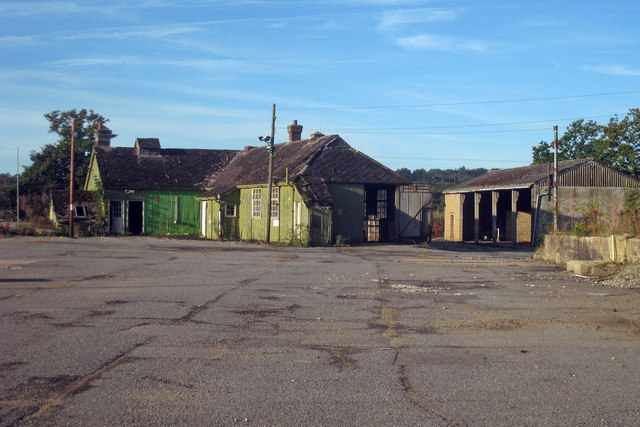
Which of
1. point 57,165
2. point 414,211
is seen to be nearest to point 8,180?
point 57,165

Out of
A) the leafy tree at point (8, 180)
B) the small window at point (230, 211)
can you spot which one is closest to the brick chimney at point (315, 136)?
the small window at point (230, 211)

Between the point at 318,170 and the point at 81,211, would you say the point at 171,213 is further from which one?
the point at 318,170

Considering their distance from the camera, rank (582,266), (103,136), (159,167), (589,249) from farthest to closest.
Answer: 1. (103,136)
2. (159,167)
3. (589,249)
4. (582,266)

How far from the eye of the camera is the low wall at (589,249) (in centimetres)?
1550

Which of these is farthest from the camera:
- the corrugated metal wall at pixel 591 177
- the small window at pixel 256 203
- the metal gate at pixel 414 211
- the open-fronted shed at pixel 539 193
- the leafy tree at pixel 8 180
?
the leafy tree at pixel 8 180

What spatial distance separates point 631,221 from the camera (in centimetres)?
1639

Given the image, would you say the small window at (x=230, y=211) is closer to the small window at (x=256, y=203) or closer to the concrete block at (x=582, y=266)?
the small window at (x=256, y=203)

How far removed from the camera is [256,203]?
108 feet

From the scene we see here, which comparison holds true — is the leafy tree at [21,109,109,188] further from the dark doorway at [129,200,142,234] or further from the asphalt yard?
the asphalt yard

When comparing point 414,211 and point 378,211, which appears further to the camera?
point 378,211

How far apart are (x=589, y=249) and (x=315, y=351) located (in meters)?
12.8

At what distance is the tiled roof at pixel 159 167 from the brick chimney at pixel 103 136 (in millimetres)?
1305

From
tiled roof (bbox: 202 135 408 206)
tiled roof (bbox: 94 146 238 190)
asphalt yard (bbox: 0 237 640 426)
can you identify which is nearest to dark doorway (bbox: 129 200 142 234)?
tiled roof (bbox: 94 146 238 190)

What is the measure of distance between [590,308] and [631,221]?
7068 millimetres
